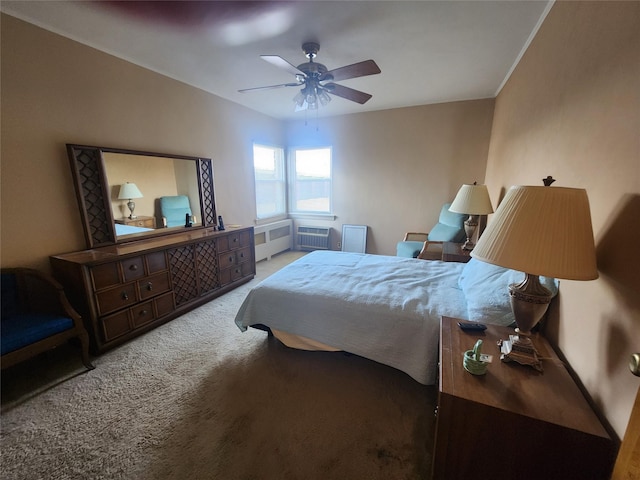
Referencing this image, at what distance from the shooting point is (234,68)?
263cm

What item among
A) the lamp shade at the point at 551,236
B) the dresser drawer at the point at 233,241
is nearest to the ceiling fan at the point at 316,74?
the lamp shade at the point at 551,236

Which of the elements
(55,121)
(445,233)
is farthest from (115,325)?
(445,233)

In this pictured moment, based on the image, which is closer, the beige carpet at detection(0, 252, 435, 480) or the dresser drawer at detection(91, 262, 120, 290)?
the beige carpet at detection(0, 252, 435, 480)

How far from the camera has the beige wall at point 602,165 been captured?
818mm

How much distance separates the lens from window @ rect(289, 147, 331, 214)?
4.81 meters

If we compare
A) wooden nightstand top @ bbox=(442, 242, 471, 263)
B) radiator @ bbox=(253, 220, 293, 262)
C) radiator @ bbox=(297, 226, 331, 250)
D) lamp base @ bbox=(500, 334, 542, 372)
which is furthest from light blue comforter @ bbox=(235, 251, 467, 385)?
radiator @ bbox=(297, 226, 331, 250)

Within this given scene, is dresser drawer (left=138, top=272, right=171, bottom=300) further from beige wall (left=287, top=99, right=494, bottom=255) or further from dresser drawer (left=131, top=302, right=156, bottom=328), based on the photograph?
beige wall (left=287, top=99, right=494, bottom=255)

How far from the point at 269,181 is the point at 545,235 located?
4.31 metres

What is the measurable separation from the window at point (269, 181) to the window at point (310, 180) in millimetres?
210

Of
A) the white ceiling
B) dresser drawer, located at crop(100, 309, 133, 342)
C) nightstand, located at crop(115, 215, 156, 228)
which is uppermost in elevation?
the white ceiling

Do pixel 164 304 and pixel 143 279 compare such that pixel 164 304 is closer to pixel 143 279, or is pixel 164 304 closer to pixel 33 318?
pixel 143 279

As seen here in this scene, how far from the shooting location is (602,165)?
39.7 inches

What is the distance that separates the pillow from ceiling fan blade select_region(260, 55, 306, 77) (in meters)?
1.93

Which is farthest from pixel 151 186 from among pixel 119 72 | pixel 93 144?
pixel 119 72
